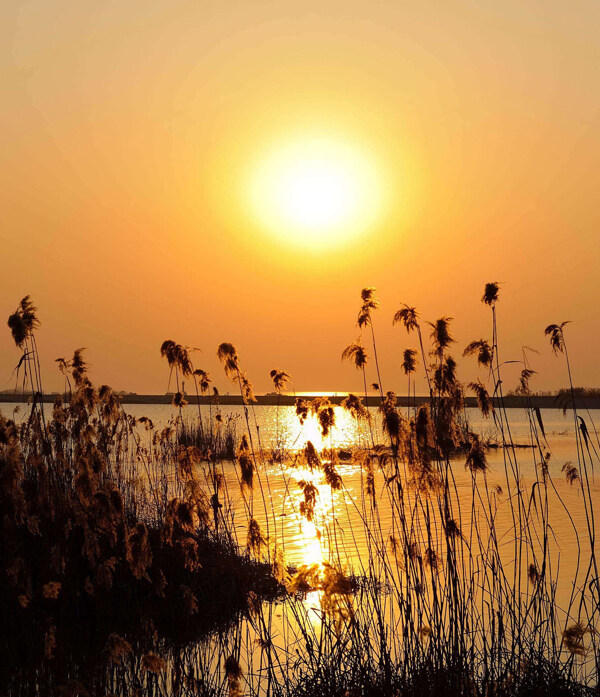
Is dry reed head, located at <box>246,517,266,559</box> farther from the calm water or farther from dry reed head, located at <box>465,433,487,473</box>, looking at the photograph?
dry reed head, located at <box>465,433,487,473</box>

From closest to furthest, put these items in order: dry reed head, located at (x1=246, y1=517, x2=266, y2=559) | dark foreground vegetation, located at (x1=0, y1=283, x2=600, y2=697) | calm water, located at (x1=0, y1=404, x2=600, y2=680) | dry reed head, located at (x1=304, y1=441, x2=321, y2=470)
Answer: dark foreground vegetation, located at (x1=0, y1=283, x2=600, y2=697)
dry reed head, located at (x1=246, y1=517, x2=266, y2=559)
dry reed head, located at (x1=304, y1=441, x2=321, y2=470)
calm water, located at (x1=0, y1=404, x2=600, y2=680)

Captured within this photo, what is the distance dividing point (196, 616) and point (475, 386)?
3.34 meters

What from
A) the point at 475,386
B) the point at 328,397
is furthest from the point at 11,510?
the point at 475,386

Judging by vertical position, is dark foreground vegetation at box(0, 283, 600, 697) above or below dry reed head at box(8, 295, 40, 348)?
below

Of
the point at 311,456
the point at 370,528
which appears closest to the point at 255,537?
the point at 311,456

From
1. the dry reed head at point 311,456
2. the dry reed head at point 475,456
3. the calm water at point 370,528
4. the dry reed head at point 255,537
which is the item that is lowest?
the calm water at point 370,528

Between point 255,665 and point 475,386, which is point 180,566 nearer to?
point 255,665

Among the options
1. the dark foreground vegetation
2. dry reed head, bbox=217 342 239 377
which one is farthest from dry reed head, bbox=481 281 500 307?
dry reed head, bbox=217 342 239 377

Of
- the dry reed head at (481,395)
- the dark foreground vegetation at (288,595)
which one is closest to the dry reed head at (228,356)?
the dark foreground vegetation at (288,595)

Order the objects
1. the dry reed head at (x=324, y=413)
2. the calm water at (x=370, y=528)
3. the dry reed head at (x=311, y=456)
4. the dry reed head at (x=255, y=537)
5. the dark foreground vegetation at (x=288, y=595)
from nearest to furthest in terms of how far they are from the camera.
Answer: the dark foreground vegetation at (x=288, y=595)
the dry reed head at (x=255, y=537)
the dry reed head at (x=324, y=413)
the dry reed head at (x=311, y=456)
the calm water at (x=370, y=528)

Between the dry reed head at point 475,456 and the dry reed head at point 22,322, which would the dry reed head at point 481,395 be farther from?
the dry reed head at point 22,322

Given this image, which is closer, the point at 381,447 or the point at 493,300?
the point at 493,300

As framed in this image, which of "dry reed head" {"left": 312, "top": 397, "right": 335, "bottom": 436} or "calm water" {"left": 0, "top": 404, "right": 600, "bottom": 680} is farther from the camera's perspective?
"calm water" {"left": 0, "top": 404, "right": 600, "bottom": 680}

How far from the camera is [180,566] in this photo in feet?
24.2
